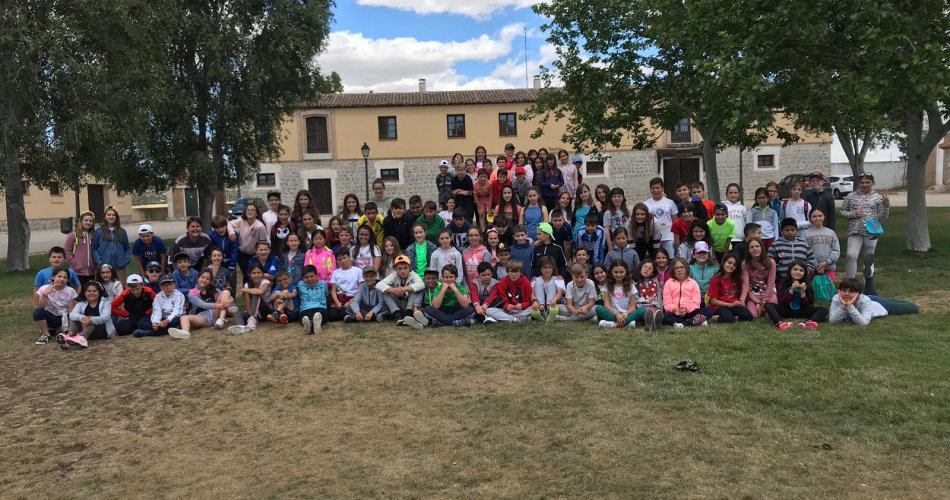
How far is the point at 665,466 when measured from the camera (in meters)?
3.68

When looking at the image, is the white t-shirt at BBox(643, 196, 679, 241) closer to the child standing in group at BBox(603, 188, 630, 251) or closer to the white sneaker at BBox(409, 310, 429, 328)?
the child standing in group at BBox(603, 188, 630, 251)

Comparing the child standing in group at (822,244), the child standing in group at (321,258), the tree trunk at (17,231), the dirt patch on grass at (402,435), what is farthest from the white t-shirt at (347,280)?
the tree trunk at (17,231)

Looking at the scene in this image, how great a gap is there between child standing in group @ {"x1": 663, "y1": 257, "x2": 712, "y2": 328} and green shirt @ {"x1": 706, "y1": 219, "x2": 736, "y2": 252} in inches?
52.4

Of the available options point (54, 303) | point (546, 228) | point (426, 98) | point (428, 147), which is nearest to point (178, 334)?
point (54, 303)

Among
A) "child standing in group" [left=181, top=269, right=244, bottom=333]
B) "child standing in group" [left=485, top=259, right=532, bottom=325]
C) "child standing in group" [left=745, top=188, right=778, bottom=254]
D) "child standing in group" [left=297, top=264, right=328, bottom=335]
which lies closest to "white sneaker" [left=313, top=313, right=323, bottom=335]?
"child standing in group" [left=297, top=264, right=328, bottom=335]

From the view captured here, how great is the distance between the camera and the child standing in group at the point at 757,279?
297 inches

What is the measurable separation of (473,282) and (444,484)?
499cm

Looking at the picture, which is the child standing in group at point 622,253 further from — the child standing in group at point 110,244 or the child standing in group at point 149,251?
the child standing in group at point 110,244

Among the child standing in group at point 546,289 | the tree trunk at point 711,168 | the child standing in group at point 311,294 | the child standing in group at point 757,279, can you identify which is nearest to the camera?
the child standing in group at point 757,279

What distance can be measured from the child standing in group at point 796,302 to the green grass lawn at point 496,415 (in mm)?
263

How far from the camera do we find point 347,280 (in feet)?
28.7

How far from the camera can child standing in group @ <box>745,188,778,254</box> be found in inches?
352

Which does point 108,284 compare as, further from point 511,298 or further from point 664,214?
point 664,214

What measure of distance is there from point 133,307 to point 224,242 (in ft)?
5.04
